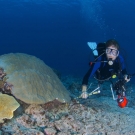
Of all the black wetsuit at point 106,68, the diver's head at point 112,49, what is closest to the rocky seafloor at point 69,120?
the black wetsuit at point 106,68

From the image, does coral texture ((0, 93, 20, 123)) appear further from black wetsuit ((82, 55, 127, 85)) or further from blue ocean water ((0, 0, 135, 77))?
blue ocean water ((0, 0, 135, 77))

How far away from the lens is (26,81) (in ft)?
17.1

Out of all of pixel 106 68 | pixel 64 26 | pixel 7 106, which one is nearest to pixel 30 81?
pixel 7 106

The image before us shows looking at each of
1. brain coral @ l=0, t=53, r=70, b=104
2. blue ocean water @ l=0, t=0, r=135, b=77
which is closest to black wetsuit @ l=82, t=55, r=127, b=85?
brain coral @ l=0, t=53, r=70, b=104

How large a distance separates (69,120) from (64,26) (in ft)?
161

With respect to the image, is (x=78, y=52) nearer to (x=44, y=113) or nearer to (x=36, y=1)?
(x=36, y=1)

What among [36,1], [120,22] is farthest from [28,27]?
[120,22]

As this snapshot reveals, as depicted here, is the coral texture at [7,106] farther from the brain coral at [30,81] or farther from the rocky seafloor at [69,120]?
the brain coral at [30,81]

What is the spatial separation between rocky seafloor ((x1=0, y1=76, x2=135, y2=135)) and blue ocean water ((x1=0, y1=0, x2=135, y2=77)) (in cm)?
2066

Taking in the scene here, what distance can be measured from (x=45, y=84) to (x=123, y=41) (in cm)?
5195

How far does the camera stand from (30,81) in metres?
5.28

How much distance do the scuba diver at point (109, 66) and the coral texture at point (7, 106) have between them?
1766mm

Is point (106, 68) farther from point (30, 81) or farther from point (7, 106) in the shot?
point (7, 106)

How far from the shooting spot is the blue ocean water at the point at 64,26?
3600cm
